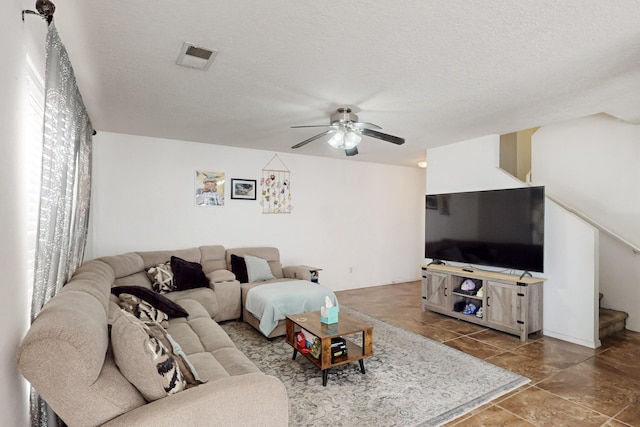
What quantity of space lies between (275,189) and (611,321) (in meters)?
4.86

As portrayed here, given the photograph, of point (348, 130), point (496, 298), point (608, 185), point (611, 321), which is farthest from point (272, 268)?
point (608, 185)

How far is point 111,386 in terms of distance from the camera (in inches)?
53.1

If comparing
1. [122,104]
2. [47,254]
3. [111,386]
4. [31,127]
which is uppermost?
[122,104]

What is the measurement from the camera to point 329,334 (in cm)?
277

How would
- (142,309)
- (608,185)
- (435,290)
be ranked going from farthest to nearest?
1. (435,290)
2. (608,185)
3. (142,309)

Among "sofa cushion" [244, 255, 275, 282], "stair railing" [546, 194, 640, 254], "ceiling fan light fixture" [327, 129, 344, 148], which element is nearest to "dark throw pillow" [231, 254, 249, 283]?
"sofa cushion" [244, 255, 275, 282]

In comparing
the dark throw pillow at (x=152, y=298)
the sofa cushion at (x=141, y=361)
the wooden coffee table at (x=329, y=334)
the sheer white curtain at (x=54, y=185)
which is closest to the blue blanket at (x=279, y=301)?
the wooden coffee table at (x=329, y=334)

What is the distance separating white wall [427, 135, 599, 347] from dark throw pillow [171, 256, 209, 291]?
3.93 metres

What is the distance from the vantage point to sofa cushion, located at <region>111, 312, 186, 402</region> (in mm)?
1399

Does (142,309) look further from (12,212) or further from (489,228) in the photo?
(489,228)

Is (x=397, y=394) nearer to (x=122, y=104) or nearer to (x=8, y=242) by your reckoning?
(x=8, y=242)

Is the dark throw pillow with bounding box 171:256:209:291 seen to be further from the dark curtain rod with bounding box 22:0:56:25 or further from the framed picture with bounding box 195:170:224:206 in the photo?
the dark curtain rod with bounding box 22:0:56:25

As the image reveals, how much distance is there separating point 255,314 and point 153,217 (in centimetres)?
208

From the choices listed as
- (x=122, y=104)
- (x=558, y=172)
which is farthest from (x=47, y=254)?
(x=558, y=172)
